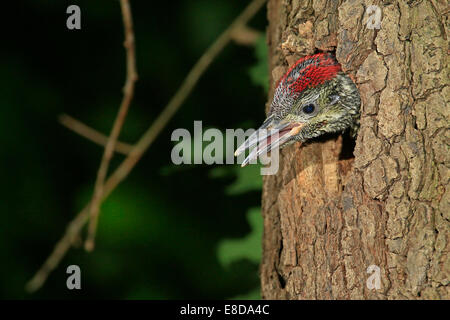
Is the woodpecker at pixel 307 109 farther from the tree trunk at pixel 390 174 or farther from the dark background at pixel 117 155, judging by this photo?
the dark background at pixel 117 155

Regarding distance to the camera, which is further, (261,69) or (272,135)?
(261,69)

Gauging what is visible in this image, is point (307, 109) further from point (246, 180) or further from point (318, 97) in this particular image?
point (246, 180)

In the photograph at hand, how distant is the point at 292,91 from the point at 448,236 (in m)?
0.92

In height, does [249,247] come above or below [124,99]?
below

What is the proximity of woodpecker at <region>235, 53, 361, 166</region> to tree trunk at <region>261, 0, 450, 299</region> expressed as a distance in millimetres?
239

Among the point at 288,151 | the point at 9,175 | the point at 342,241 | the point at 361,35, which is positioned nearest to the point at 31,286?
the point at 9,175

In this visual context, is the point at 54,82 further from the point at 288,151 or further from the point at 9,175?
the point at 288,151

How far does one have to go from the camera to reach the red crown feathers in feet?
8.23

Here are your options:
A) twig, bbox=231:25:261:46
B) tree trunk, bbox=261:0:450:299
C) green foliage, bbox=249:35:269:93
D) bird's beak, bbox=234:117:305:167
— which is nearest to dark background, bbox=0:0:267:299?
twig, bbox=231:25:261:46

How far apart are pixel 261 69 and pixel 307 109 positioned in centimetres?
63

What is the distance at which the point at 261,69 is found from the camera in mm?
3174

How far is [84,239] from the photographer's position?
373cm

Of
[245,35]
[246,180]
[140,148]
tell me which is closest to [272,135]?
[246,180]

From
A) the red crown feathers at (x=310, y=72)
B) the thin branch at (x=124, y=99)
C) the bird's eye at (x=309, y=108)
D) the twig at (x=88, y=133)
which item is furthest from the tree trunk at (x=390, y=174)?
the twig at (x=88, y=133)
